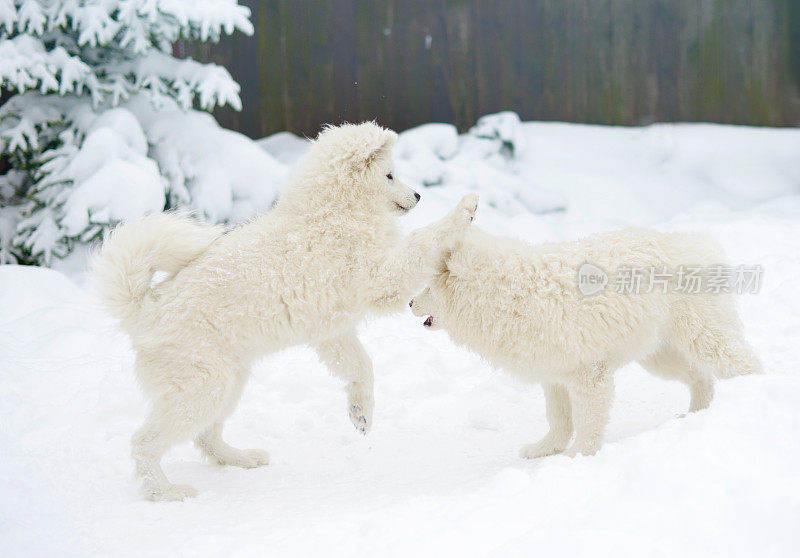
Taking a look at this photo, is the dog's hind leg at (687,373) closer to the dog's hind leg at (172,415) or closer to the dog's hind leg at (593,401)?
the dog's hind leg at (593,401)

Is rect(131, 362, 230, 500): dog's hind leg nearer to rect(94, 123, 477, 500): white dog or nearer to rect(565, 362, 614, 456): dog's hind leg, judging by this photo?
rect(94, 123, 477, 500): white dog

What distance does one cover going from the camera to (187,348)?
3518mm

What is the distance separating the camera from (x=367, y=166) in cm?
387

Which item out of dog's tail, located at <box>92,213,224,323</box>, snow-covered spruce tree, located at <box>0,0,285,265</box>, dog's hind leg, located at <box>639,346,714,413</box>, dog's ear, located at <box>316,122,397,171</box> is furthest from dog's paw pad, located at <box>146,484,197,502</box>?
snow-covered spruce tree, located at <box>0,0,285,265</box>

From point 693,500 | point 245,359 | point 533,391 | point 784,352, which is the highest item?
point 693,500

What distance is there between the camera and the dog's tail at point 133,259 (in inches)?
146

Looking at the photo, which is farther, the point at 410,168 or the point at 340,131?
the point at 410,168

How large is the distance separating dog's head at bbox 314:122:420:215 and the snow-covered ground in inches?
52.5

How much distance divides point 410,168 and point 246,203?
6.70 feet

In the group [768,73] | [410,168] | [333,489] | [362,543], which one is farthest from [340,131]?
[768,73]

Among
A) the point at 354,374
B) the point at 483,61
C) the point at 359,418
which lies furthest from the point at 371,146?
the point at 483,61

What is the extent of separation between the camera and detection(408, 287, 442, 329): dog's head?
3656 millimetres

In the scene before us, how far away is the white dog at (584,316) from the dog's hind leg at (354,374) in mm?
701

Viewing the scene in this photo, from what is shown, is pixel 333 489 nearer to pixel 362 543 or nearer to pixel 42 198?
pixel 362 543
